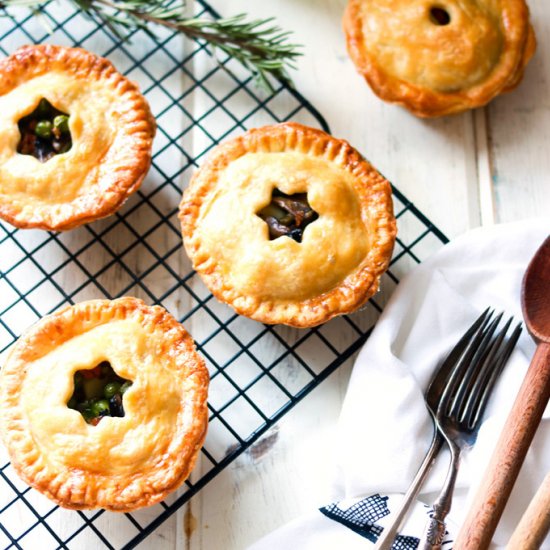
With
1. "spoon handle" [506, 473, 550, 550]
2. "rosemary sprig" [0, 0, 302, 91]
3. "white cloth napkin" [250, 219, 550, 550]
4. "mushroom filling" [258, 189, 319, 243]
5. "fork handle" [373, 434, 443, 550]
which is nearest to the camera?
"spoon handle" [506, 473, 550, 550]

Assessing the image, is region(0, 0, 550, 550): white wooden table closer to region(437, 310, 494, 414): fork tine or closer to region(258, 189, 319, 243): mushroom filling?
region(437, 310, 494, 414): fork tine

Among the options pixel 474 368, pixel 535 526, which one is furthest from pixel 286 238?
pixel 535 526

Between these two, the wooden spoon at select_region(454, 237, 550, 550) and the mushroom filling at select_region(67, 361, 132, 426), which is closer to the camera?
the wooden spoon at select_region(454, 237, 550, 550)

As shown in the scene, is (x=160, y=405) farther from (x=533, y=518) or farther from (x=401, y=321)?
(x=533, y=518)

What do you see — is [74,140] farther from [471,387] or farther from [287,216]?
[471,387]

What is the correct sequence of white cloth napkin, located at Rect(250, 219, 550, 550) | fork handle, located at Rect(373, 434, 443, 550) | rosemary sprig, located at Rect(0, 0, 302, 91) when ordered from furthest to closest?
rosemary sprig, located at Rect(0, 0, 302, 91)
white cloth napkin, located at Rect(250, 219, 550, 550)
fork handle, located at Rect(373, 434, 443, 550)

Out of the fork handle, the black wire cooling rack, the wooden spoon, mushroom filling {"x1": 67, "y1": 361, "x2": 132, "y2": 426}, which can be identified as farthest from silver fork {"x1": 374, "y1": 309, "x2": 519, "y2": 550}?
mushroom filling {"x1": 67, "y1": 361, "x2": 132, "y2": 426}
